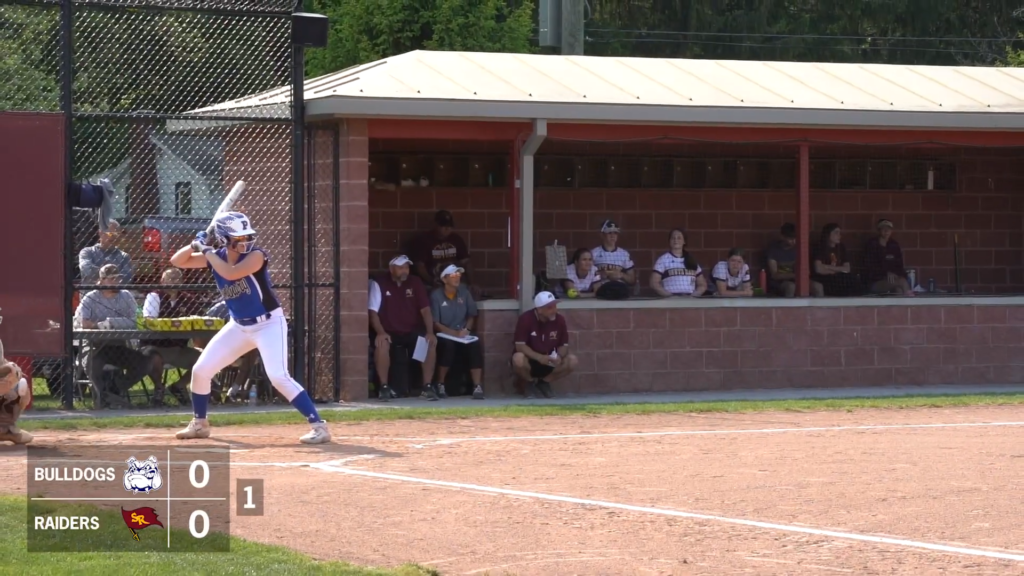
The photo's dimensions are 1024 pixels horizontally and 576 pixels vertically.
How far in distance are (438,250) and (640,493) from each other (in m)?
7.99

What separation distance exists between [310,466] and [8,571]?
3.91m

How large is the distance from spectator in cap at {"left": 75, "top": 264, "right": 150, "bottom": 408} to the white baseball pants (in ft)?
9.40

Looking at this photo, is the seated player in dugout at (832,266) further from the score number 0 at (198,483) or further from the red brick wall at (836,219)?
the score number 0 at (198,483)

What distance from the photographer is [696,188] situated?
63.2 feet

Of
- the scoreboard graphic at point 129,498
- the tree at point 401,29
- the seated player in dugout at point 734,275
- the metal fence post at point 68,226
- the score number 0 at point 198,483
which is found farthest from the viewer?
the tree at point 401,29

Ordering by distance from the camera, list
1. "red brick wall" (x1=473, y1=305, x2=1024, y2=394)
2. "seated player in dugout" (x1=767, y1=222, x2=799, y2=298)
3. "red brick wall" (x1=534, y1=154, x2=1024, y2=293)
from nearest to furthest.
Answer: "red brick wall" (x1=473, y1=305, x2=1024, y2=394)
"seated player in dugout" (x1=767, y1=222, x2=799, y2=298)
"red brick wall" (x1=534, y1=154, x2=1024, y2=293)

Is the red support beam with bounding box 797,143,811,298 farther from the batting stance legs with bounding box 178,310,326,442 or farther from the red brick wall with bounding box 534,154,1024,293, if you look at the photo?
the batting stance legs with bounding box 178,310,326,442

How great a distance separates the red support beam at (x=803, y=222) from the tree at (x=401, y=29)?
10660 mm

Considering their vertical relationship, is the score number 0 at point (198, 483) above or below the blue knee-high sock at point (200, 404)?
below

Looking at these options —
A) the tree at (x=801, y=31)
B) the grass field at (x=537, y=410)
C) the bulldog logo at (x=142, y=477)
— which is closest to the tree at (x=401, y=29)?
the tree at (x=801, y=31)

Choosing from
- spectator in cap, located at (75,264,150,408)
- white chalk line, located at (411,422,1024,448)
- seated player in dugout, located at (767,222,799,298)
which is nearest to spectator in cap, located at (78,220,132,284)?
spectator in cap, located at (75,264,150,408)

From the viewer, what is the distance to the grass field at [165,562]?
6.74m

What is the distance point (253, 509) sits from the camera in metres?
8.57

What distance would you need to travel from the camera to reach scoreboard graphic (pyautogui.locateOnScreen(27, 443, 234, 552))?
746 centimetres
